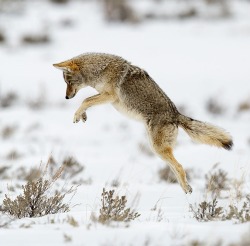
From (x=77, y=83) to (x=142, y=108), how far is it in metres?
0.79

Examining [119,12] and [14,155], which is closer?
[14,155]

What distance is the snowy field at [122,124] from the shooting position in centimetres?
436

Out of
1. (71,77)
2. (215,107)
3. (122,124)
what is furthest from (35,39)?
(71,77)

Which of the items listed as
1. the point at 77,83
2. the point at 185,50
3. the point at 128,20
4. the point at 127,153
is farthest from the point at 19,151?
the point at 128,20

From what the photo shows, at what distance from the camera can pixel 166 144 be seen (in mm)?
6598

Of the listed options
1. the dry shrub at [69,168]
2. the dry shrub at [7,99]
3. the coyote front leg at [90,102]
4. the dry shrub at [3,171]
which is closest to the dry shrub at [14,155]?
the dry shrub at [69,168]

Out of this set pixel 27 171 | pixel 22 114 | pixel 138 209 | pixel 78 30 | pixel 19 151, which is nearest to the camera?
pixel 138 209

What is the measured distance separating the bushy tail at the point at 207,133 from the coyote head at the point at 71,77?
1.18m

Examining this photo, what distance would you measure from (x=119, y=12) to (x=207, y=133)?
13407mm

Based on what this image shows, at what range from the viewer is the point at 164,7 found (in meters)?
20.6

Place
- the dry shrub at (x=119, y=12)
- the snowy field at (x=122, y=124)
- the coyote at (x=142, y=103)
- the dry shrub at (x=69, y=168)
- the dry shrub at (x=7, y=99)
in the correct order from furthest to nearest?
the dry shrub at (x=119, y=12)
the dry shrub at (x=7, y=99)
the dry shrub at (x=69, y=168)
the coyote at (x=142, y=103)
the snowy field at (x=122, y=124)

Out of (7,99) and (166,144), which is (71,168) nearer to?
(166,144)

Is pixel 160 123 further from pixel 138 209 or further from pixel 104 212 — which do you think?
pixel 104 212

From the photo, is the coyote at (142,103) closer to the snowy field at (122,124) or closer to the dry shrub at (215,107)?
the snowy field at (122,124)
